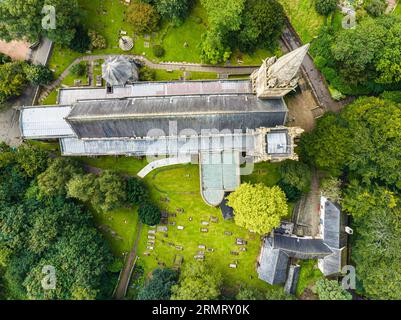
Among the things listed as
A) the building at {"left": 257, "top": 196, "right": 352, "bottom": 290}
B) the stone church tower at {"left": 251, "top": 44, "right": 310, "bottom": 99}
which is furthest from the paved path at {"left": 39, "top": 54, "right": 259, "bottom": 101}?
the building at {"left": 257, "top": 196, "right": 352, "bottom": 290}

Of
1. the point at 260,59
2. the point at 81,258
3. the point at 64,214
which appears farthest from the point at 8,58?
the point at 260,59

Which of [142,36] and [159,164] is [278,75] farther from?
[142,36]

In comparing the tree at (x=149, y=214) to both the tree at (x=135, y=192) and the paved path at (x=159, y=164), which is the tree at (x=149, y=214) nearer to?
the tree at (x=135, y=192)

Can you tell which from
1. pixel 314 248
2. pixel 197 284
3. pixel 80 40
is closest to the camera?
pixel 197 284

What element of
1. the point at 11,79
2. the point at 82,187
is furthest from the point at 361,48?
the point at 11,79

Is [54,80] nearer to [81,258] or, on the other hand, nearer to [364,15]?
[81,258]

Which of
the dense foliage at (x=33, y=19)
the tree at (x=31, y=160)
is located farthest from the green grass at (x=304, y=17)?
the tree at (x=31, y=160)

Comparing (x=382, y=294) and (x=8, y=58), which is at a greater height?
(x=8, y=58)
